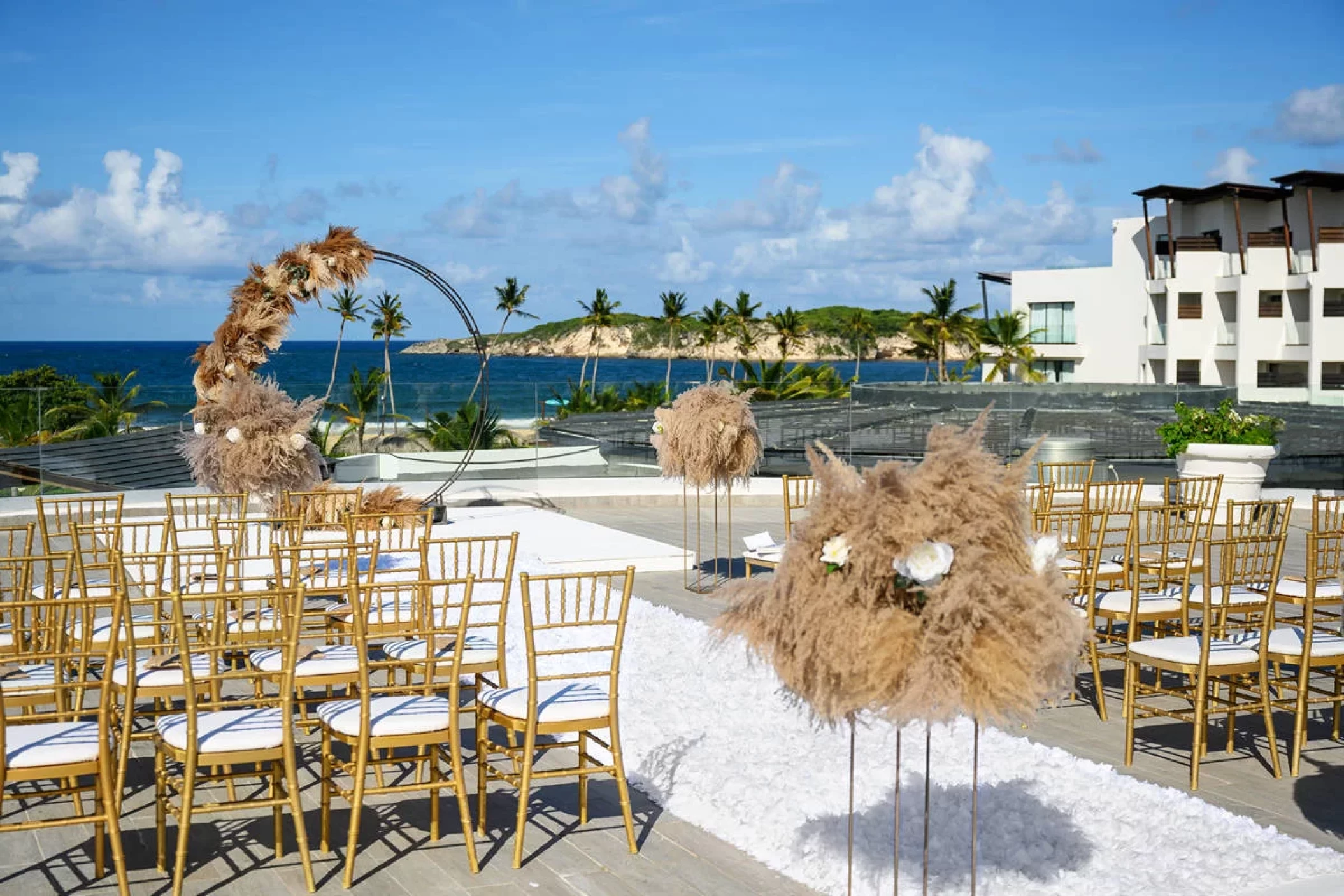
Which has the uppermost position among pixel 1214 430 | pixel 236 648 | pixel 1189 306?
pixel 1189 306

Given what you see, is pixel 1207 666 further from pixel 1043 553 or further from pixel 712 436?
pixel 712 436

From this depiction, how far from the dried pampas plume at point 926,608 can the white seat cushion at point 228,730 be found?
1.96 meters

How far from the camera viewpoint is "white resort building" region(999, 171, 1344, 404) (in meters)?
43.1

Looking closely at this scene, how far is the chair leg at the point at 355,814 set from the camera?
458cm

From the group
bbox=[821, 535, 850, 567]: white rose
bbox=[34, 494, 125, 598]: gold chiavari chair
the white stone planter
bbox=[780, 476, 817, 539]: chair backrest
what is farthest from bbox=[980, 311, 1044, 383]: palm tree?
bbox=[821, 535, 850, 567]: white rose

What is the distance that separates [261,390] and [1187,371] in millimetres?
44120

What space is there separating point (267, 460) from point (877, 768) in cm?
666

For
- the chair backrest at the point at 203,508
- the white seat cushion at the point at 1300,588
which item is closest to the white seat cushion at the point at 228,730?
the chair backrest at the point at 203,508

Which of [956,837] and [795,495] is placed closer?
[956,837]

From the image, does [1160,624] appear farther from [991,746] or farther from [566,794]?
[566,794]

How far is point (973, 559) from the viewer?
3355 mm

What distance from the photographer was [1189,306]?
4862 centimetres

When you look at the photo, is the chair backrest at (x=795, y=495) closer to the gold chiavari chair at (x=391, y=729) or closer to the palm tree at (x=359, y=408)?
the gold chiavari chair at (x=391, y=729)

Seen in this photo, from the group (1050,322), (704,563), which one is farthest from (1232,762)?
(1050,322)
